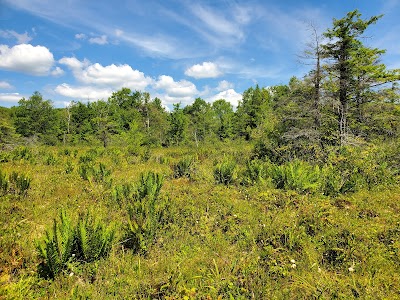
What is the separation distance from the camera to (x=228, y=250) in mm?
3623

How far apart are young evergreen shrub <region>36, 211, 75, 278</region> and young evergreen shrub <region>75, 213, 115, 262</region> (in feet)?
0.42

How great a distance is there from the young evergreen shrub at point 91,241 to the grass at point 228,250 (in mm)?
90

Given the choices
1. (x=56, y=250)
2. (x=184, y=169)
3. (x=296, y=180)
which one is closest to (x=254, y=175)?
(x=296, y=180)

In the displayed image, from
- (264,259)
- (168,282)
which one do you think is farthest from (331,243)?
(168,282)

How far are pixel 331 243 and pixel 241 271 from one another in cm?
168

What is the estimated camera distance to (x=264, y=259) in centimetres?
343

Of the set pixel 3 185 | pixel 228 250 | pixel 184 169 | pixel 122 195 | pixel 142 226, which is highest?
pixel 3 185

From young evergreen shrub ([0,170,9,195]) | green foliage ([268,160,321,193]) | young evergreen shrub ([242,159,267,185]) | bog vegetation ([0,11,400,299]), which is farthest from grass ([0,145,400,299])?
young evergreen shrub ([242,159,267,185])

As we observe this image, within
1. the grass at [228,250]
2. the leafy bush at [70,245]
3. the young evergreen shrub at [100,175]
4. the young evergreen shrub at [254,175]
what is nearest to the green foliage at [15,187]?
the grass at [228,250]

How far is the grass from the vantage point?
8.86 feet

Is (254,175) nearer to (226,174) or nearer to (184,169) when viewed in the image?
(226,174)

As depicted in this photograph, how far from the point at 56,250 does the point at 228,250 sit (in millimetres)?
2315

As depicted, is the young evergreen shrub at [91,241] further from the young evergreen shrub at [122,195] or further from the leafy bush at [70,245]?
the young evergreen shrub at [122,195]

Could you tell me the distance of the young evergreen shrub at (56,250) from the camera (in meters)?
2.87
